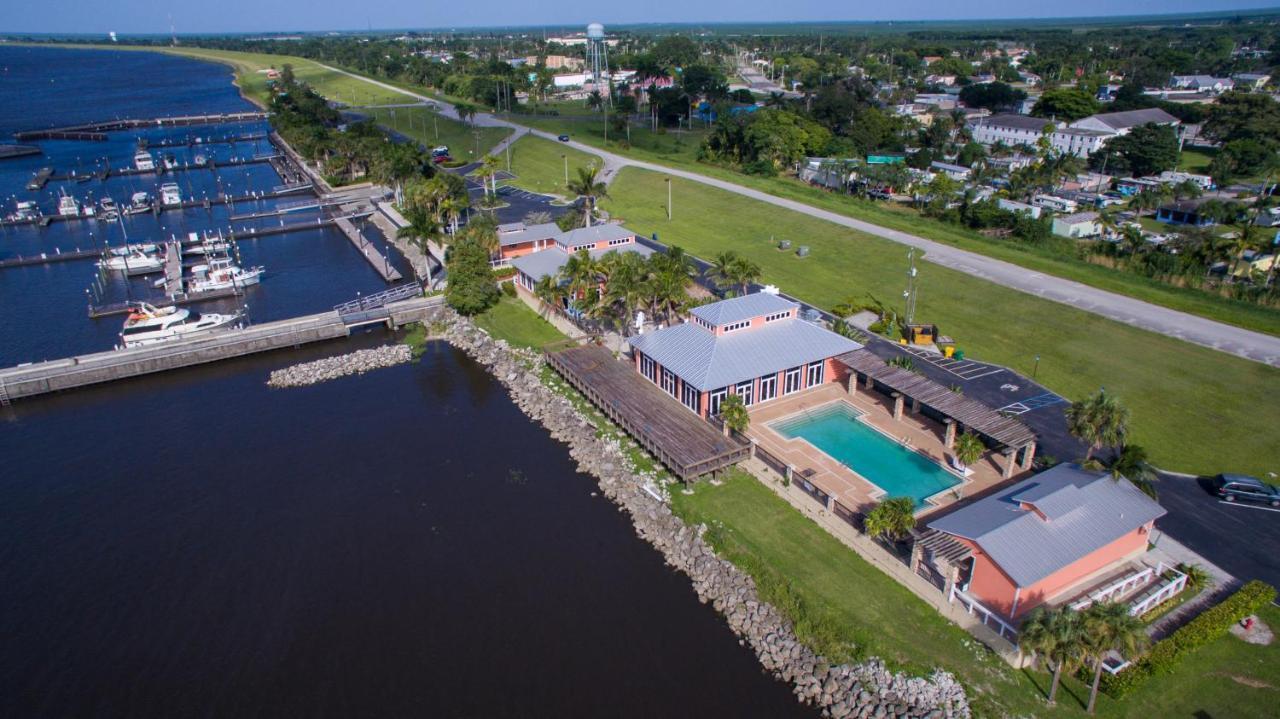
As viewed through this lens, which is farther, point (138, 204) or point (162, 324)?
point (138, 204)

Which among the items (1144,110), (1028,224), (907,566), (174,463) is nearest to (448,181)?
(174,463)

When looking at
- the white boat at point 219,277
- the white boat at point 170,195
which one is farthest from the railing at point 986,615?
the white boat at point 170,195

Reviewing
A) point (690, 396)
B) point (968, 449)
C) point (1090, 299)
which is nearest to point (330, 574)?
point (690, 396)

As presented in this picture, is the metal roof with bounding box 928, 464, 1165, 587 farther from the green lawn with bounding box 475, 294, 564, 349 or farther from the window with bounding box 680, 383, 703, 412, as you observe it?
the green lawn with bounding box 475, 294, 564, 349

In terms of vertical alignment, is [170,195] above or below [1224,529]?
above

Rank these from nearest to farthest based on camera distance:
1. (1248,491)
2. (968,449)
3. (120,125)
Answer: (1248,491) < (968,449) < (120,125)

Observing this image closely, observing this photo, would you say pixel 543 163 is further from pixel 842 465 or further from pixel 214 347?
pixel 842 465
